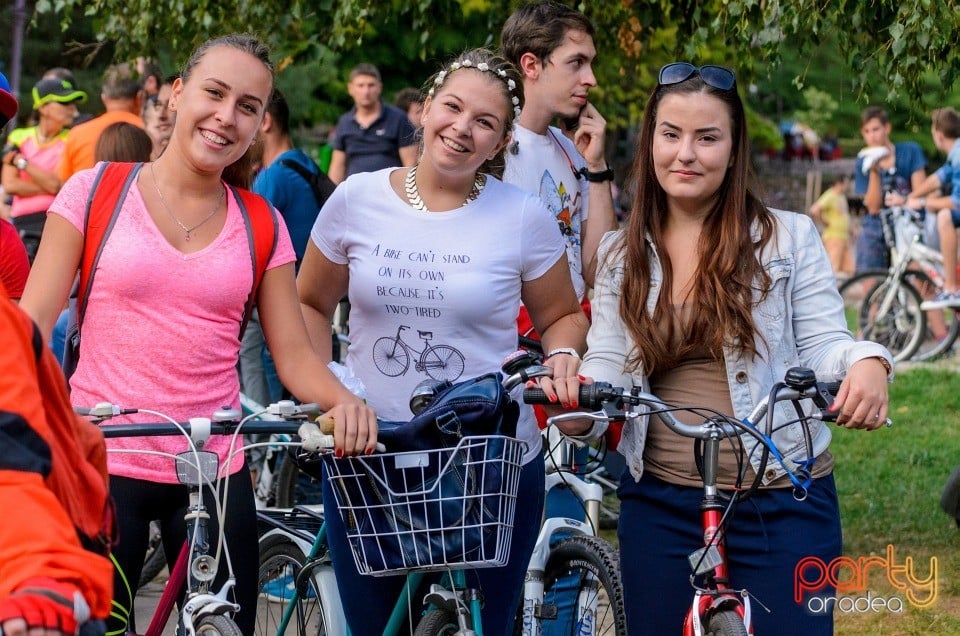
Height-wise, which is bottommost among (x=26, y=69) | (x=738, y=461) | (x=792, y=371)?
(x=738, y=461)

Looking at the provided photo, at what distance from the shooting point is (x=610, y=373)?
332 centimetres

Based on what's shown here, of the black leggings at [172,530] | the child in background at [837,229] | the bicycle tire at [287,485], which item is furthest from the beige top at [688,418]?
the child in background at [837,229]

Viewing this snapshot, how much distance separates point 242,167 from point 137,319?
0.56 metres

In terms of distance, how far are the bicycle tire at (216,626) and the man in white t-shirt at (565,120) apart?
2421 millimetres

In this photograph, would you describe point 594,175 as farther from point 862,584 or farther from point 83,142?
point 83,142

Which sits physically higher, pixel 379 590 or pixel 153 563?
pixel 379 590

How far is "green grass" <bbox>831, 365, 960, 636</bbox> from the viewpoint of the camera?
19.4 feet

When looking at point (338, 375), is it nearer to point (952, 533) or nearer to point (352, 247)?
point (352, 247)

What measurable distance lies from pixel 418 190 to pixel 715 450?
3.62 feet

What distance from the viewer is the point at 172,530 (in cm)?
339

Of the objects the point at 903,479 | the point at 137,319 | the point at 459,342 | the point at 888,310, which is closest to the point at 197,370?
the point at 137,319

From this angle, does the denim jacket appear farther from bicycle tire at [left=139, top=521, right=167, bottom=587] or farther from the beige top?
bicycle tire at [left=139, top=521, right=167, bottom=587]

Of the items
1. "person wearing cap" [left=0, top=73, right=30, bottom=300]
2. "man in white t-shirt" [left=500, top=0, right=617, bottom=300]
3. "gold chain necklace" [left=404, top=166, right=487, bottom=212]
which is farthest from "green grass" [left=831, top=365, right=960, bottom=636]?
"person wearing cap" [left=0, top=73, right=30, bottom=300]

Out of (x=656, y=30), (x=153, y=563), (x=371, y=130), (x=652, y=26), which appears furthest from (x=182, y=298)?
(x=371, y=130)
